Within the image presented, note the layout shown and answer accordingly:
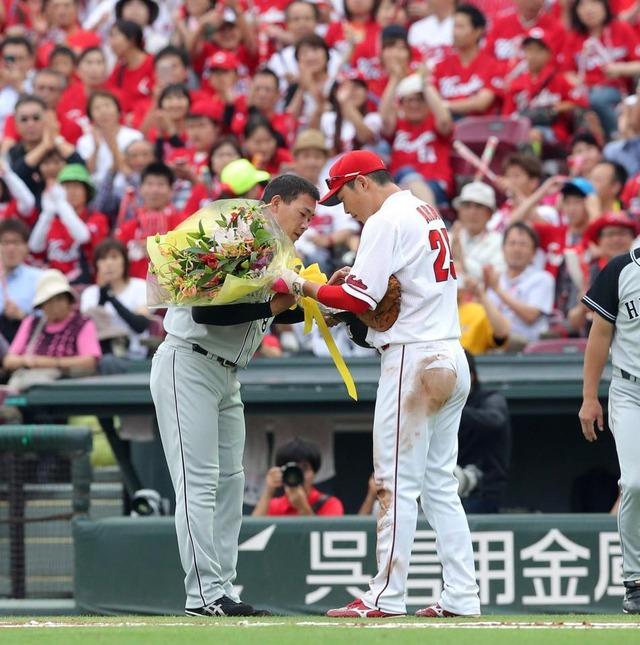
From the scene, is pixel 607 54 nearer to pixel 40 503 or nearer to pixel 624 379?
pixel 40 503

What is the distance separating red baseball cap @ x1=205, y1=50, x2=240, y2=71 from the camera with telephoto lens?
21.2ft

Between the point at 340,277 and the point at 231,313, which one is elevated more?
the point at 340,277

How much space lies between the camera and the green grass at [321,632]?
200 inches

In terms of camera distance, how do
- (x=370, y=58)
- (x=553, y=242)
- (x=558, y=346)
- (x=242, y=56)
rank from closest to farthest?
(x=558, y=346)
(x=553, y=242)
(x=370, y=58)
(x=242, y=56)

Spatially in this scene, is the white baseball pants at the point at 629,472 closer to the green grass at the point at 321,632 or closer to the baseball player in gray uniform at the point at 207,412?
the green grass at the point at 321,632

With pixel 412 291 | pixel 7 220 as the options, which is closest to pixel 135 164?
pixel 7 220

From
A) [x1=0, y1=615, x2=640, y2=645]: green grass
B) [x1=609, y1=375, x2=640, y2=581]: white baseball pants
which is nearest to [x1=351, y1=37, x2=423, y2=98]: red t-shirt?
[x1=609, y1=375, x2=640, y2=581]: white baseball pants

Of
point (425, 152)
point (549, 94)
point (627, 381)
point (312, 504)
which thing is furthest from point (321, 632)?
point (549, 94)

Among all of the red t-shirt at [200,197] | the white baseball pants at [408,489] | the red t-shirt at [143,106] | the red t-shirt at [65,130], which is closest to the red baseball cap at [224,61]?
the red t-shirt at [143,106]

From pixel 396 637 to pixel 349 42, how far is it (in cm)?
1020

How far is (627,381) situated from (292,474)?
9.94 ft

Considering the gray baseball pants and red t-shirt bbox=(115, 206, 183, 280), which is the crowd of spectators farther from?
the gray baseball pants

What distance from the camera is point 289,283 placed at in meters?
6.25

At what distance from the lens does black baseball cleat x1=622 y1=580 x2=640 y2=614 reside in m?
6.52
